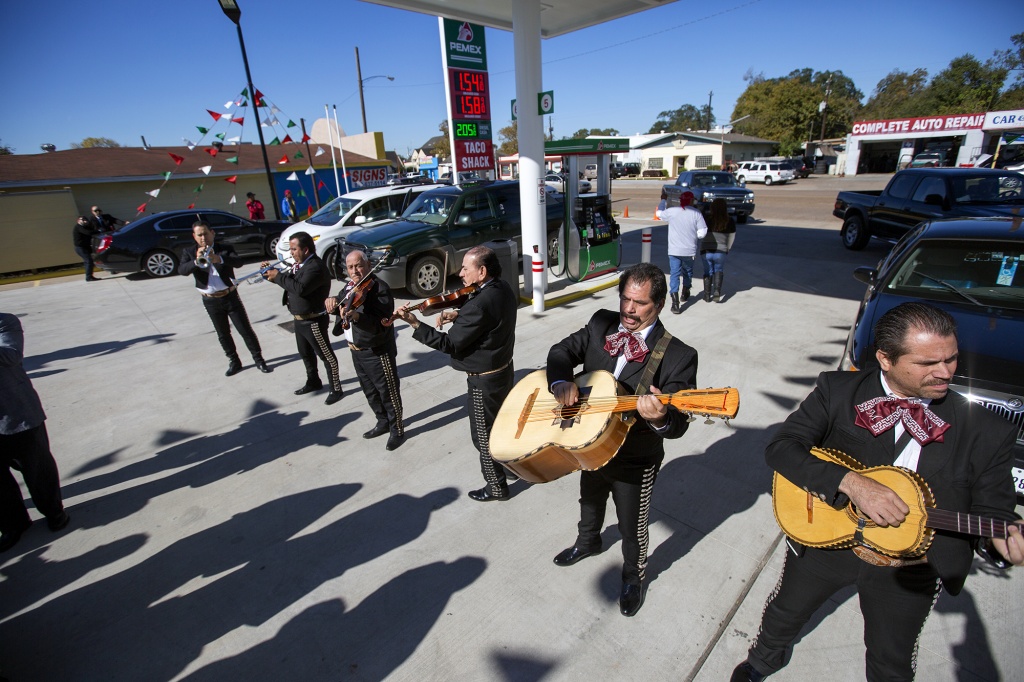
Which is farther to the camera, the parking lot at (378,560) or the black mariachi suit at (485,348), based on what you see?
the black mariachi suit at (485,348)

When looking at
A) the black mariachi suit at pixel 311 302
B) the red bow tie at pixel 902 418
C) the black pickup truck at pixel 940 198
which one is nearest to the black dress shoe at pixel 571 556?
the red bow tie at pixel 902 418

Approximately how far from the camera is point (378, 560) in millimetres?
3203

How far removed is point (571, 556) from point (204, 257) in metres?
5.19

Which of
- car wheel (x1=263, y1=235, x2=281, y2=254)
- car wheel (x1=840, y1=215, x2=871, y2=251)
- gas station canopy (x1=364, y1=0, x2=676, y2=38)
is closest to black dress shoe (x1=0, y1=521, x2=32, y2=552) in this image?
gas station canopy (x1=364, y1=0, x2=676, y2=38)

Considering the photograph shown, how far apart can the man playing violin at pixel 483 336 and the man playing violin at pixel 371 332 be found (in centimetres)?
70

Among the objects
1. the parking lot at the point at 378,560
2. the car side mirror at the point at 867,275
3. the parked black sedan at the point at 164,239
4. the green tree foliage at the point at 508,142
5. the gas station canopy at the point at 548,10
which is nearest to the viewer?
the parking lot at the point at 378,560

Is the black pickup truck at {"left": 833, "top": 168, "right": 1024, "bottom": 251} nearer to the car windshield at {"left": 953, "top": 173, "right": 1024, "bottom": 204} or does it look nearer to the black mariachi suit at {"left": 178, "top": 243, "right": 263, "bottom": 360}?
the car windshield at {"left": 953, "top": 173, "right": 1024, "bottom": 204}

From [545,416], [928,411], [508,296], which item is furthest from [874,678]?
[508,296]

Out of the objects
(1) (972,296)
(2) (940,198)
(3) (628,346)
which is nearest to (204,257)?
(3) (628,346)

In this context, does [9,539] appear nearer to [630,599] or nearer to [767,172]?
[630,599]

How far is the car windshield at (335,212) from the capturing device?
1140 cm

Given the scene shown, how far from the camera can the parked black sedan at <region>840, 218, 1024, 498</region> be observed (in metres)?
2.97

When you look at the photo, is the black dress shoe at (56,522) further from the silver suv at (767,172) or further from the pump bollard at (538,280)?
the silver suv at (767,172)

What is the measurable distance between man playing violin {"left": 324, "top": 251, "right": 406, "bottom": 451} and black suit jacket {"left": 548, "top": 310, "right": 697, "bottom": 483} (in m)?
1.93
